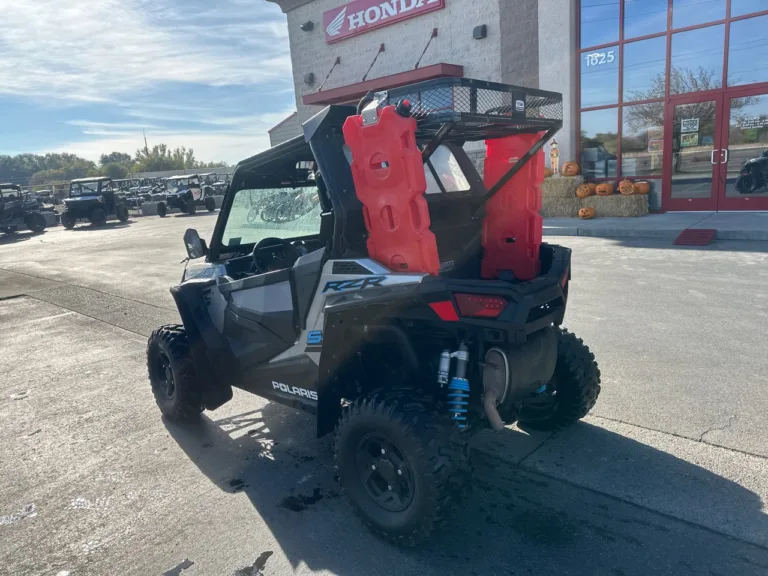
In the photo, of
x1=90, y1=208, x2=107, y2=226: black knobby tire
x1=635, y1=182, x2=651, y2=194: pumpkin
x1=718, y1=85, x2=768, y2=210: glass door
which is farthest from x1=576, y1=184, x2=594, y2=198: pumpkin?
x1=90, y1=208, x2=107, y2=226: black knobby tire

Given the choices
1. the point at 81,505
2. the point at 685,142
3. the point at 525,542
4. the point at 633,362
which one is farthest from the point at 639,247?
the point at 81,505

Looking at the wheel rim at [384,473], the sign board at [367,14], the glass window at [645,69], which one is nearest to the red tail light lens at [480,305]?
the wheel rim at [384,473]

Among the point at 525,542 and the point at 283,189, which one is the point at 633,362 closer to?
the point at 525,542

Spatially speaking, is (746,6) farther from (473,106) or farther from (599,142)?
(473,106)

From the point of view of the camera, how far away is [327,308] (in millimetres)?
2900

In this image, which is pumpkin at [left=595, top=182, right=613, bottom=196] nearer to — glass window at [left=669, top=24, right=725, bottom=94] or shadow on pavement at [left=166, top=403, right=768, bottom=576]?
glass window at [left=669, top=24, right=725, bottom=94]

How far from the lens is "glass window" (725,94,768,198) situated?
12508mm

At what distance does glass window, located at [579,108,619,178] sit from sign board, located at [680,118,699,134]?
4.95ft

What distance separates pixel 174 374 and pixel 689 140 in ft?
44.1

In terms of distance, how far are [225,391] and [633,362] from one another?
3356mm

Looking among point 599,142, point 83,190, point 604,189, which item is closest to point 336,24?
point 599,142

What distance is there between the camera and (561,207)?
14.5 m

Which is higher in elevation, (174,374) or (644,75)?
(644,75)

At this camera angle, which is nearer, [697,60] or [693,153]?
[697,60]
